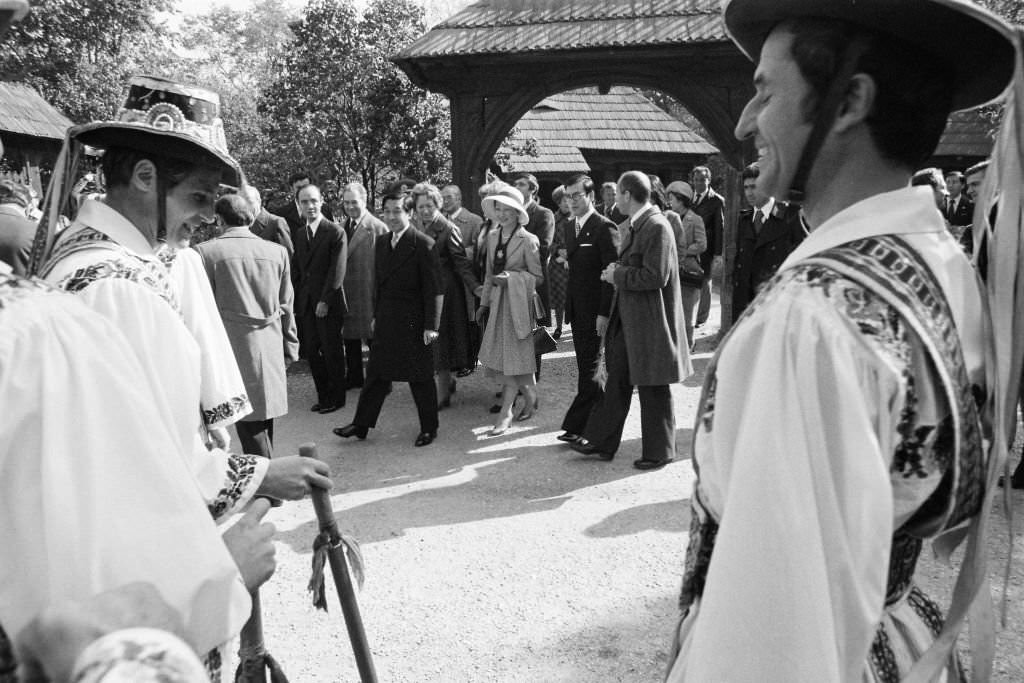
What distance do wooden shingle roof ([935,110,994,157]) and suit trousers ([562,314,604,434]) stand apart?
16.6m

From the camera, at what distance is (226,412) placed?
3180 mm

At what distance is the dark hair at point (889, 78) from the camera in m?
1.25

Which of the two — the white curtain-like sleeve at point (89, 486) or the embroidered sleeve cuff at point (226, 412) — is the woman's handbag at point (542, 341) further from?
the white curtain-like sleeve at point (89, 486)

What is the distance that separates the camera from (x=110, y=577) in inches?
37.4

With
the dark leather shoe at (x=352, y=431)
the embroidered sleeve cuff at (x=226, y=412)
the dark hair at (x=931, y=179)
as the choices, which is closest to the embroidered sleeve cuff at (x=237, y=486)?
the embroidered sleeve cuff at (x=226, y=412)

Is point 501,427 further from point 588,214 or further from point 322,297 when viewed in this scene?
point 322,297

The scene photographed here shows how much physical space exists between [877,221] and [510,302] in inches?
219

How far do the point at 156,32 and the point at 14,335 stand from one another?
61.9 feet

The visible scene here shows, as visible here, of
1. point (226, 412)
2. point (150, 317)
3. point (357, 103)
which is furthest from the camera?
point (357, 103)

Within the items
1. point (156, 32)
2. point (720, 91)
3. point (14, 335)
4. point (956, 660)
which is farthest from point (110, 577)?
point (156, 32)

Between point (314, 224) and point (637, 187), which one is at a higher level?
point (637, 187)

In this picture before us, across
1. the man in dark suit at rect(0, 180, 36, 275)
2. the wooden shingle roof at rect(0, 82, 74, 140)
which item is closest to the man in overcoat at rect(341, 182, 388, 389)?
the man in dark suit at rect(0, 180, 36, 275)

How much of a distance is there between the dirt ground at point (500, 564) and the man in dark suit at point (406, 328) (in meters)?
0.24

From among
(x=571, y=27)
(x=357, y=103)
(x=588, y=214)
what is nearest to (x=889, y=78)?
(x=588, y=214)
